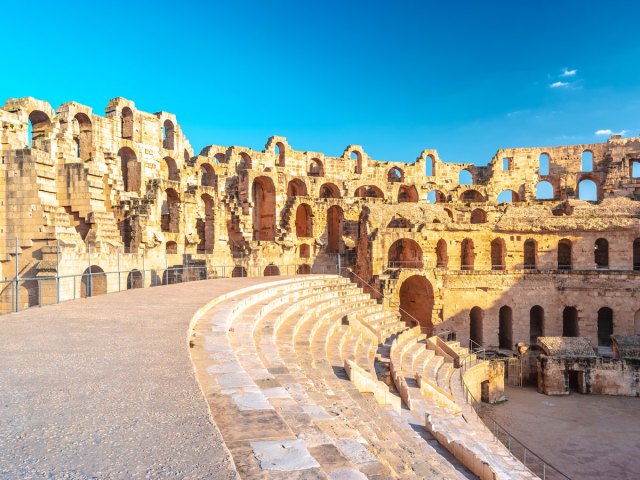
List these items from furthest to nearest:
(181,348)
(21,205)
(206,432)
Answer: (21,205), (181,348), (206,432)

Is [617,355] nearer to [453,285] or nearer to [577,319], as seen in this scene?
[577,319]

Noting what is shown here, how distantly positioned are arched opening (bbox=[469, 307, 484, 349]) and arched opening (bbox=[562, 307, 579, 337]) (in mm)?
4610

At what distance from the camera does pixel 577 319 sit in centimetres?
2412

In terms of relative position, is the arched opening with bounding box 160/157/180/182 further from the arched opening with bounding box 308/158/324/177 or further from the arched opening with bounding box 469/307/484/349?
the arched opening with bounding box 469/307/484/349

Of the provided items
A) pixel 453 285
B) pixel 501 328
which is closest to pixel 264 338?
pixel 453 285

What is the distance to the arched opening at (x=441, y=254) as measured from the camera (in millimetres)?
25516

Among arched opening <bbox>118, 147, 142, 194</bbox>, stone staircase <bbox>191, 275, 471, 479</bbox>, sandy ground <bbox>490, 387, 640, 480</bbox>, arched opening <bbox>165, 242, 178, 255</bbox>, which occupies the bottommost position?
sandy ground <bbox>490, 387, 640, 480</bbox>

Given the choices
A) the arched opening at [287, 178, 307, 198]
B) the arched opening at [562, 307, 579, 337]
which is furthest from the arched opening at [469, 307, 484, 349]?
the arched opening at [287, 178, 307, 198]

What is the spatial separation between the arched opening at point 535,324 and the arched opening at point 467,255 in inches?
161

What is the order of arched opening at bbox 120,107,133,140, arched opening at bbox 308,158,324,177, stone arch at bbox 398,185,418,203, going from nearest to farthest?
arched opening at bbox 120,107,133,140
stone arch at bbox 398,185,418,203
arched opening at bbox 308,158,324,177

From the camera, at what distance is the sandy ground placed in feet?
43.2

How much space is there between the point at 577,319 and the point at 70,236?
924 inches

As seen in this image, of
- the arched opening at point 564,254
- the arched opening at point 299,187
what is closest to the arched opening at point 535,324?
the arched opening at point 564,254

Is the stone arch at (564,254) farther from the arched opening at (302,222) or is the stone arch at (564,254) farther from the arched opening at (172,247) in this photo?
the arched opening at (172,247)
